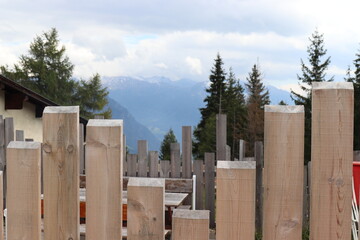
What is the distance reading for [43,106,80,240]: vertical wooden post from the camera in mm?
1677

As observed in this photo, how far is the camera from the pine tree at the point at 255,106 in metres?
44.0

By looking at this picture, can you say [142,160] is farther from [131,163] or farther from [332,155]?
[332,155]

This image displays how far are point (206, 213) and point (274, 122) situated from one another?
39 centimetres

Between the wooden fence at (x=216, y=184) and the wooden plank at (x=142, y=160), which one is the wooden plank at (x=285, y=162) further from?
the wooden plank at (x=142, y=160)

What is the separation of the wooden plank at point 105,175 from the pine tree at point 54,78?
1798 inches

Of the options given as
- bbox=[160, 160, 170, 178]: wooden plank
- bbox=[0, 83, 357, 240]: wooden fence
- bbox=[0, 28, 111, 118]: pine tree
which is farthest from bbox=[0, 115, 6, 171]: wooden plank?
bbox=[0, 28, 111, 118]: pine tree

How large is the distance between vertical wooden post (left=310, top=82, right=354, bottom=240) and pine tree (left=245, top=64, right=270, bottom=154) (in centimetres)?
3732

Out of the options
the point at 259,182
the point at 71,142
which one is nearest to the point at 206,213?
the point at 71,142

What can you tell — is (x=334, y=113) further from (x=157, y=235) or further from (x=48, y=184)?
(x=48, y=184)

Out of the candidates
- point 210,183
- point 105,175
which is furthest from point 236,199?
point 210,183

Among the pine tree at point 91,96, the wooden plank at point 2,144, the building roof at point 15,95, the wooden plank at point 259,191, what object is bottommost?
the wooden plank at point 259,191

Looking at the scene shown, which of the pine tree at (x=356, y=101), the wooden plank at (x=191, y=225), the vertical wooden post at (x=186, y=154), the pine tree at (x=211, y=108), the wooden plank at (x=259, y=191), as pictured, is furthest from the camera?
the pine tree at (x=211, y=108)

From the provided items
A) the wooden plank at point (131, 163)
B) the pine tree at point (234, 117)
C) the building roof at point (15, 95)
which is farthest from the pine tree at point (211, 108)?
the wooden plank at point (131, 163)

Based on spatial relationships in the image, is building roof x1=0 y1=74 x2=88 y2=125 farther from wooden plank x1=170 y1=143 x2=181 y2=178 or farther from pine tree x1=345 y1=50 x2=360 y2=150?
pine tree x1=345 y1=50 x2=360 y2=150
